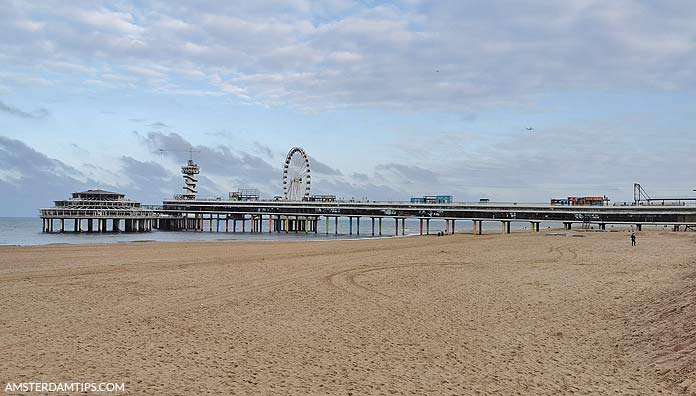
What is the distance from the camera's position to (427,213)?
87688 mm

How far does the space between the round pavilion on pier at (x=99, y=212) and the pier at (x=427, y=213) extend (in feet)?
22.5

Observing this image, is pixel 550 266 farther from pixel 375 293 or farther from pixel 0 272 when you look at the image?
pixel 0 272

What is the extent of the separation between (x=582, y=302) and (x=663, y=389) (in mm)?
7164

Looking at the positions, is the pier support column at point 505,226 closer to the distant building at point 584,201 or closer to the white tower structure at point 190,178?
the distant building at point 584,201

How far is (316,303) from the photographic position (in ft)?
47.1

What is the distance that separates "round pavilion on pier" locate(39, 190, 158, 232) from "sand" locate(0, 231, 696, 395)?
2552 inches

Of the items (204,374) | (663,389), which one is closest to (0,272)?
(204,374)

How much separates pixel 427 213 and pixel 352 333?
3060 inches

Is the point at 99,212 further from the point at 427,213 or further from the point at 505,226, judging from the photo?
the point at 505,226

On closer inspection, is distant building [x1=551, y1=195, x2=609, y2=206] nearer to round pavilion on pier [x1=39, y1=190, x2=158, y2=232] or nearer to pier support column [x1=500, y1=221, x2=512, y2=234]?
pier support column [x1=500, y1=221, x2=512, y2=234]

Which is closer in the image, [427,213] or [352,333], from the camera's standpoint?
[352,333]

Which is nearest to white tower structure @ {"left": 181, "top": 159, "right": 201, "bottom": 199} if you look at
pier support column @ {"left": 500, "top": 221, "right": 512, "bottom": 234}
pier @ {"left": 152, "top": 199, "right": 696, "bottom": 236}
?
pier @ {"left": 152, "top": 199, "right": 696, "bottom": 236}

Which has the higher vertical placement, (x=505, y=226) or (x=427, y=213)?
(x=427, y=213)

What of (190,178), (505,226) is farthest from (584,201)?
(190,178)
